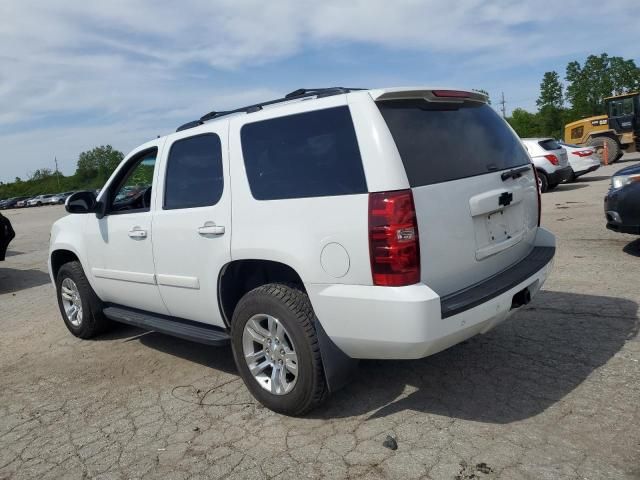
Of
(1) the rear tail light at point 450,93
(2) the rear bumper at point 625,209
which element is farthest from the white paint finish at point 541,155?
(1) the rear tail light at point 450,93

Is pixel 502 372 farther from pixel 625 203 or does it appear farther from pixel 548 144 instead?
pixel 548 144

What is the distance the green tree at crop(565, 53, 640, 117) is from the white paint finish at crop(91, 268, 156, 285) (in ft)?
235

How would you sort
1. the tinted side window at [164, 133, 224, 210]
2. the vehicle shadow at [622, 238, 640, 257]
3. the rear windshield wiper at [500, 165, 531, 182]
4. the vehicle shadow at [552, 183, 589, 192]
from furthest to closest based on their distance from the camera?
the vehicle shadow at [552, 183, 589, 192] → the vehicle shadow at [622, 238, 640, 257] → the tinted side window at [164, 133, 224, 210] → the rear windshield wiper at [500, 165, 531, 182]

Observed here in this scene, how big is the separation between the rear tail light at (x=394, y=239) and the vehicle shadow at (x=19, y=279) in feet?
26.3

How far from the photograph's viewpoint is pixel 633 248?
7.46 meters

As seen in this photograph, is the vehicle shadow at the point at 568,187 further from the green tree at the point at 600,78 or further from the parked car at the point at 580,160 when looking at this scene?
the green tree at the point at 600,78

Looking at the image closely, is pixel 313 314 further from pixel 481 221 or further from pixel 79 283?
pixel 79 283

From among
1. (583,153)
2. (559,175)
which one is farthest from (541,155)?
(583,153)

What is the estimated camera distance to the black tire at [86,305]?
214 inches

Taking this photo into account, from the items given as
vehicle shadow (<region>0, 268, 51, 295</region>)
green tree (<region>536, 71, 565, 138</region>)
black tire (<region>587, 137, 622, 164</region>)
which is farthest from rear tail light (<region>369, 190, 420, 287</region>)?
green tree (<region>536, 71, 565, 138</region>)

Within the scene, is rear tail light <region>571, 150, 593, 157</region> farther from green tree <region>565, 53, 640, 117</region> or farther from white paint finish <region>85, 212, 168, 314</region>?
green tree <region>565, 53, 640, 117</region>

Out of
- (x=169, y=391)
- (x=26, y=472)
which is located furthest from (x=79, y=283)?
(x=26, y=472)

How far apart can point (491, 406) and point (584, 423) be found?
524 millimetres

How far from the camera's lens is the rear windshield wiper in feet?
12.0
